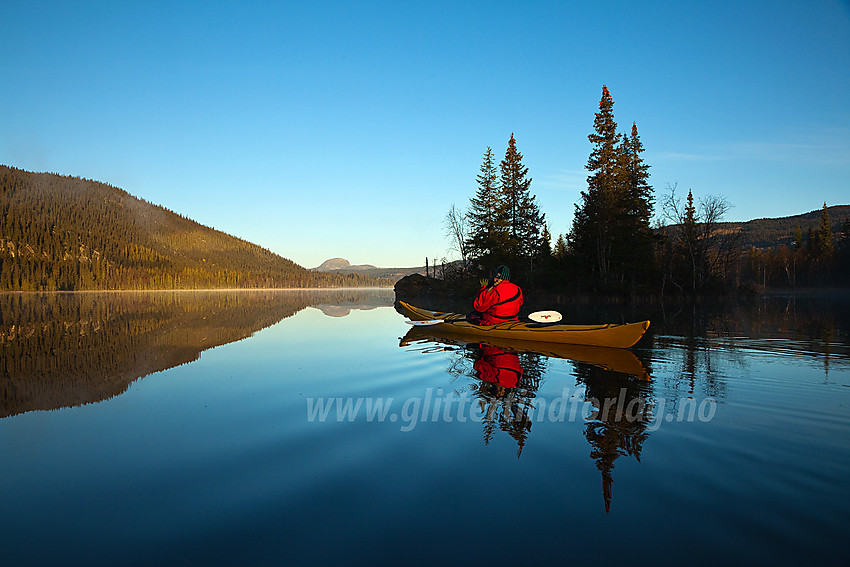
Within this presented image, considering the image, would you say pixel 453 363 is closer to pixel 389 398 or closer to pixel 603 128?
pixel 389 398

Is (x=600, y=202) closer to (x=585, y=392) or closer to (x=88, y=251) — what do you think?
(x=585, y=392)

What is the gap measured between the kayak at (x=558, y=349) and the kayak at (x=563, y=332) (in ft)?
0.62

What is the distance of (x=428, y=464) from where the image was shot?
491cm

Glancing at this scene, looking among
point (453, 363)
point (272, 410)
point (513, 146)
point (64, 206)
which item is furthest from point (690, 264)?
point (64, 206)

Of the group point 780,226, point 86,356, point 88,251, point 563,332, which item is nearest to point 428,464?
point 563,332

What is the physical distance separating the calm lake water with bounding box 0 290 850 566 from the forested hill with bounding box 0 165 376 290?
439 feet

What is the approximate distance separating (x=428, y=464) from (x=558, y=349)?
8968 mm

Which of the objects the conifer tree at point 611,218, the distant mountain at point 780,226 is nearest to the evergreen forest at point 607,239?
the conifer tree at point 611,218

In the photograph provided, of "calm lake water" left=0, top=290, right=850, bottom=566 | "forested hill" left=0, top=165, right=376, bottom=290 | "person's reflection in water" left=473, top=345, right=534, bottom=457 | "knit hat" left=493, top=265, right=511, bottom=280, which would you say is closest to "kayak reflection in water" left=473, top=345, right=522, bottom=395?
Answer: "person's reflection in water" left=473, top=345, right=534, bottom=457

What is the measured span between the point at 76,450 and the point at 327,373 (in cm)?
494

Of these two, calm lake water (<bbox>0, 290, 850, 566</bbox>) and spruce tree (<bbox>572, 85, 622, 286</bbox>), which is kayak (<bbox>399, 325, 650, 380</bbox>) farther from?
spruce tree (<bbox>572, 85, 622, 286</bbox>)

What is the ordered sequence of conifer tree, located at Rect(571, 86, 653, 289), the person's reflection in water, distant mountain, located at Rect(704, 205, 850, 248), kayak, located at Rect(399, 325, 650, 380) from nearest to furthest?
the person's reflection in water
kayak, located at Rect(399, 325, 650, 380)
conifer tree, located at Rect(571, 86, 653, 289)
distant mountain, located at Rect(704, 205, 850, 248)

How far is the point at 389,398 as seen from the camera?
7812mm

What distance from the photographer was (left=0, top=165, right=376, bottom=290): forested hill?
394 feet
